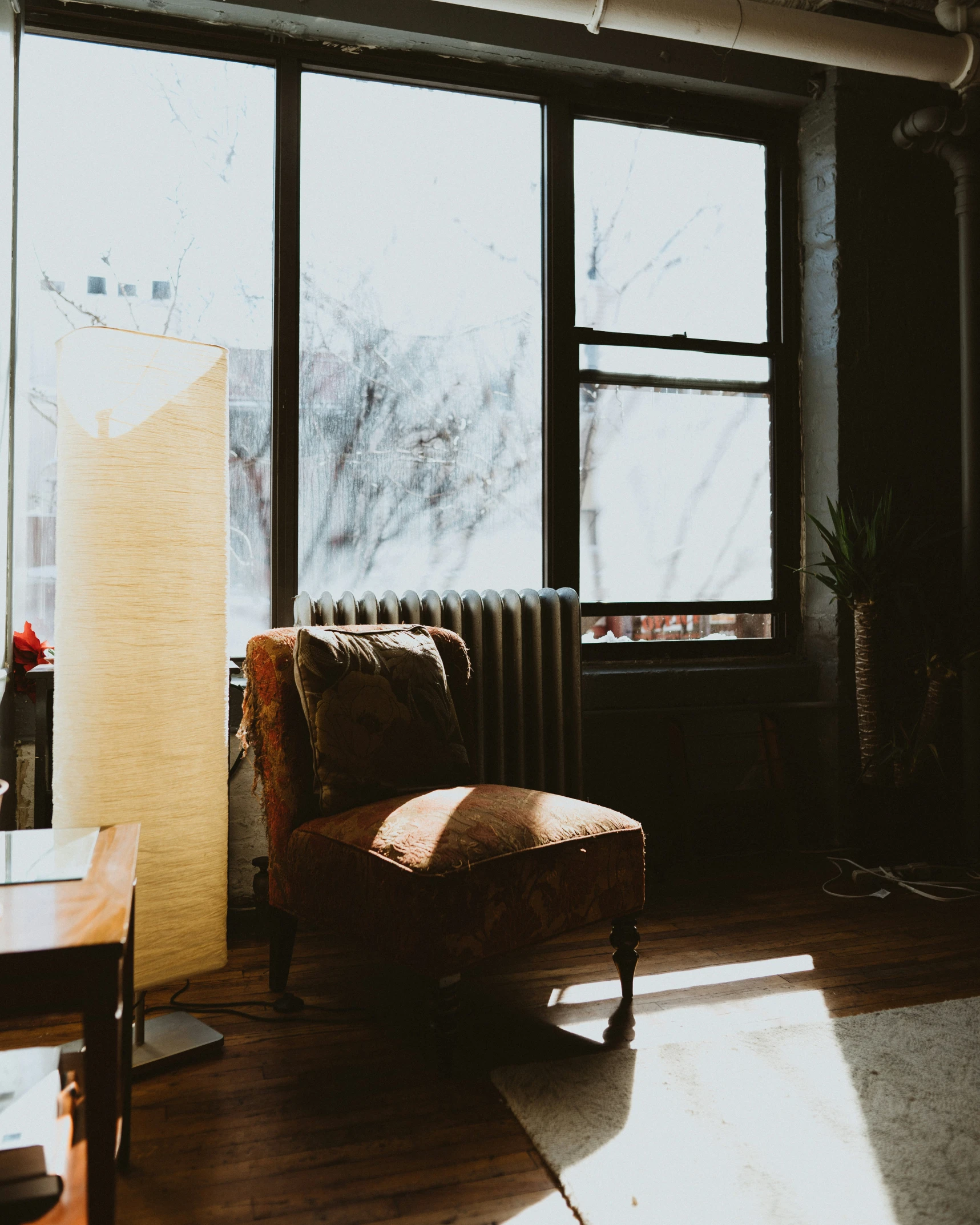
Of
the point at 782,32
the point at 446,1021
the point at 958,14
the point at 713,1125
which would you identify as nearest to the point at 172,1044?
the point at 446,1021

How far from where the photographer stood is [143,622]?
184cm

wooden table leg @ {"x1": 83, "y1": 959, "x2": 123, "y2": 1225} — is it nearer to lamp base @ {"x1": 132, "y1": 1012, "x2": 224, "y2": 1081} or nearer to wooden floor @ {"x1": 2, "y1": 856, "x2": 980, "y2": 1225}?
wooden floor @ {"x1": 2, "y1": 856, "x2": 980, "y2": 1225}

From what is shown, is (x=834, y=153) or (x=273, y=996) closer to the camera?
(x=273, y=996)

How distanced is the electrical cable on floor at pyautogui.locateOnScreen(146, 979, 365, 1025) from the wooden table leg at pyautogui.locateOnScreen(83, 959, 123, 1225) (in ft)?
3.31

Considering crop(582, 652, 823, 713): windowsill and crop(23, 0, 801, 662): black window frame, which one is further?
crop(582, 652, 823, 713): windowsill

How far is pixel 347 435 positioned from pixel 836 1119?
7.54 ft

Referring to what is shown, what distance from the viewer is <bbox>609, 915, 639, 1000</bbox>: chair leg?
211cm

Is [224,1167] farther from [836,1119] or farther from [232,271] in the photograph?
[232,271]

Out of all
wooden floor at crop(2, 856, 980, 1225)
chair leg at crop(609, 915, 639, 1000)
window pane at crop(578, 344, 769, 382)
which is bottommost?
wooden floor at crop(2, 856, 980, 1225)

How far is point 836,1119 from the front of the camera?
64.6 inches

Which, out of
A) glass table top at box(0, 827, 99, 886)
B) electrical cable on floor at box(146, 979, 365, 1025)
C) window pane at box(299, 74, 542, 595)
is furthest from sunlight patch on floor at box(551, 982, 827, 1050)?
window pane at box(299, 74, 542, 595)

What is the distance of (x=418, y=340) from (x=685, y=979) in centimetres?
212

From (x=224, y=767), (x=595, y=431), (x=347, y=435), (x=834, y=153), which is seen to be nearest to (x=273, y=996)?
(x=224, y=767)

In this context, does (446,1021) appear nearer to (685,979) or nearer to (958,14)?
(685,979)
